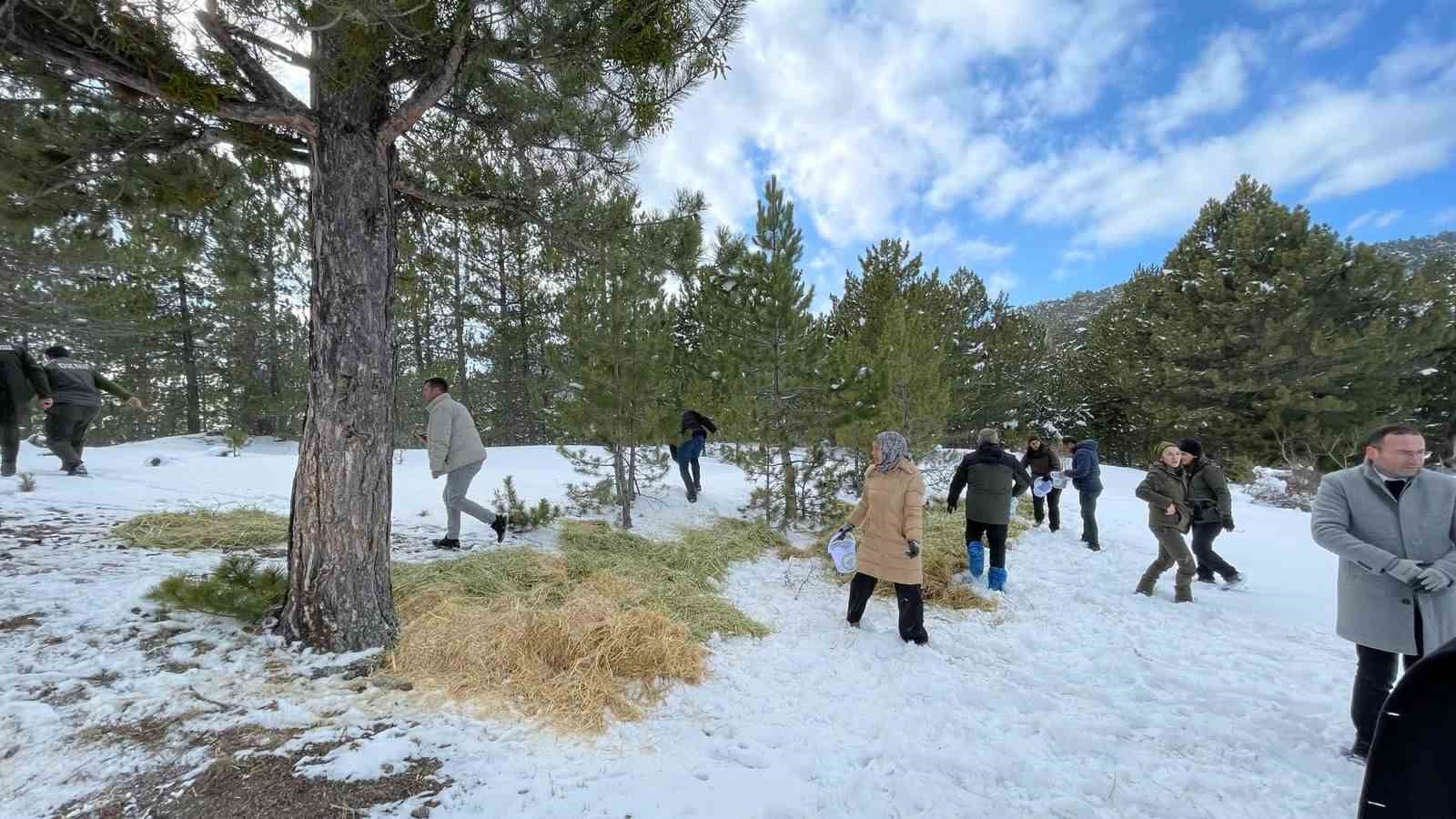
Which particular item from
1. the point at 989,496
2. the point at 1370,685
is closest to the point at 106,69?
the point at 1370,685

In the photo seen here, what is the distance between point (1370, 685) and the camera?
284cm

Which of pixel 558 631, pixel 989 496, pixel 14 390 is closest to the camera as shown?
pixel 558 631

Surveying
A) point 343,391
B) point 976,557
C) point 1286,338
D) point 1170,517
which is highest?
point 1286,338

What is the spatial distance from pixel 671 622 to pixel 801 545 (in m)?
4.66

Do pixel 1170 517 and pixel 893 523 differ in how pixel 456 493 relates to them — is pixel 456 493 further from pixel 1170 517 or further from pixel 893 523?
pixel 1170 517

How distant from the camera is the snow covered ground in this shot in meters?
2.43

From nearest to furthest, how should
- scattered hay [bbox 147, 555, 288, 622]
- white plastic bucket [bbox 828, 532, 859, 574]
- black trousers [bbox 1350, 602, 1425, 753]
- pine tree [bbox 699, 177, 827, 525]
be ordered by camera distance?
1. black trousers [bbox 1350, 602, 1425, 753]
2. scattered hay [bbox 147, 555, 288, 622]
3. white plastic bucket [bbox 828, 532, 859, 574]
4. pine tree [bbox 699, 177, 827, 525]

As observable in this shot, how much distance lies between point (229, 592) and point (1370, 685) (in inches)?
257

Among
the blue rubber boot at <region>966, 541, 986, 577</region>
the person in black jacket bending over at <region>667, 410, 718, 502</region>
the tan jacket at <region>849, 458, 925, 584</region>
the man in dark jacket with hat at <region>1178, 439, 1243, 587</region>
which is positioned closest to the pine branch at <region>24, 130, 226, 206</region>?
the tan jacket at <region>849, 458, 925, 584</region>

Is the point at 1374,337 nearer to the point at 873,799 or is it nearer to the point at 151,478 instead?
the point at 873,799

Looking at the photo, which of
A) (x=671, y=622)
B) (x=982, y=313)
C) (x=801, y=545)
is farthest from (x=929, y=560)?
(x=982, y=313)

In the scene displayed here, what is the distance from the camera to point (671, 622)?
4.06 metres

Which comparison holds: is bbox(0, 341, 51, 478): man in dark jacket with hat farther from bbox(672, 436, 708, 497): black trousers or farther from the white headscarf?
the white headscarf

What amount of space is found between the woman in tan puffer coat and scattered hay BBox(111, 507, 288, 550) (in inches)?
348
